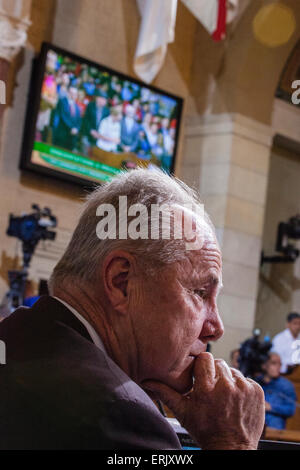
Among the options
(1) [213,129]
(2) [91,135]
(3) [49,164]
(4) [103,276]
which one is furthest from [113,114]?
(4) [103,276]

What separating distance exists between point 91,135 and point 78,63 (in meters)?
0.86

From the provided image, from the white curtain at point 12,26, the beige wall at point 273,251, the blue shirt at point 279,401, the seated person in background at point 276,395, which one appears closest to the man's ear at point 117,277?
the seated person in background at point 276,395

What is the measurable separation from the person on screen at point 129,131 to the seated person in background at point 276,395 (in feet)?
11.4

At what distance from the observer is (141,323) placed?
1.68m

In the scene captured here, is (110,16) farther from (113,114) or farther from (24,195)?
(24,195)

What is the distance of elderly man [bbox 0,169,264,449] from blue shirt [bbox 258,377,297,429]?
201 inches

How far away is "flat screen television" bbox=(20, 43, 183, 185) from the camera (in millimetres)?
9141

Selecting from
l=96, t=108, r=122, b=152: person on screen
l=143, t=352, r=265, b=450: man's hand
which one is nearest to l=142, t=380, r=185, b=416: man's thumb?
l=143, t=352, r=265, b=450: man's hand

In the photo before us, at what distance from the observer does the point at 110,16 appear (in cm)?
1003

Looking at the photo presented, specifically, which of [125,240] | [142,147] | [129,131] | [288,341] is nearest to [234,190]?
[142,147]

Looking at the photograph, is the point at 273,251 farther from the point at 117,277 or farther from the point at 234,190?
the point at 117,277

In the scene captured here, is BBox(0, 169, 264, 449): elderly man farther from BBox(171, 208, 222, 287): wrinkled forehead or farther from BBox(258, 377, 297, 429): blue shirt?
BBox(258, 377, 297, 429): blue shirt

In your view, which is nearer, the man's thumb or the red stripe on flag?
the man's thumb

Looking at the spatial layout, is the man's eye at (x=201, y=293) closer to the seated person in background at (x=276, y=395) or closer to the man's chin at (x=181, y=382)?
the man's chin at (x=181, y=382)
